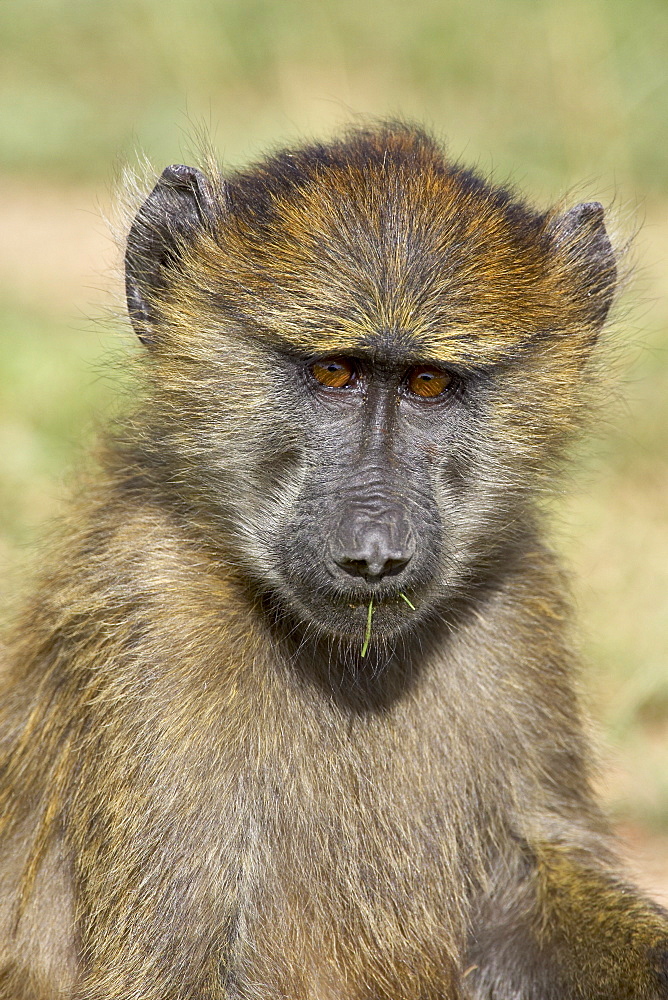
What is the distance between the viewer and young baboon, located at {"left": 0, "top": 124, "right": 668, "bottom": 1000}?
12.6ft

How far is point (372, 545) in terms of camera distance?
3.62 m

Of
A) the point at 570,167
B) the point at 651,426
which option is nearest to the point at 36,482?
the point at 651,426

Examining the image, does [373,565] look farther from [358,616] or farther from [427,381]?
[427,381]

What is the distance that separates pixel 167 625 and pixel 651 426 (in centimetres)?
487

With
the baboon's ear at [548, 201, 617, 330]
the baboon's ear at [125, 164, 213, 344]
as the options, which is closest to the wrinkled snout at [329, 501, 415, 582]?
the baboon's ear at [125, 164, 213, 344]

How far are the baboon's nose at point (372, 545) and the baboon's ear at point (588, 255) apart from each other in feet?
3.67

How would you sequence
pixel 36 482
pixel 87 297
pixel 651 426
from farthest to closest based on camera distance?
pixel 87 297
pixel 651 426
pixel 36 482

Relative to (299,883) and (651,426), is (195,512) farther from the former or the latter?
(651,426)

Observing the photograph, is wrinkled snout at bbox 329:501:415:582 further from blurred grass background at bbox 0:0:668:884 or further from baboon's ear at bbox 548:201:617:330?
blurred grass background at bbox 0:0:668:884

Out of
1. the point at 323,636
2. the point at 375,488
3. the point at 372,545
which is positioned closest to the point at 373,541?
the point at 372,545

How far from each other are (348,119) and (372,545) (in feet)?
25.6

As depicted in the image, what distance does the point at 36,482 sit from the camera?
24.6 ft

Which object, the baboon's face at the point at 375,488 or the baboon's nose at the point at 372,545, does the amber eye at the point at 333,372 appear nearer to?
the baboon's face at the point at 375,488

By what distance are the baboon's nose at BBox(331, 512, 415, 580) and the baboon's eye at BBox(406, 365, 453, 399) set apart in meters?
0.47
